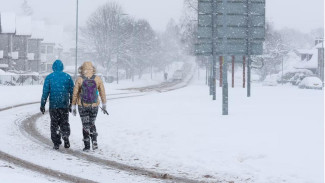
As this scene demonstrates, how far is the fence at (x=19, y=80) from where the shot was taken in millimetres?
44188

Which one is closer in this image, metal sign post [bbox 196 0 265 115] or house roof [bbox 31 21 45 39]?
metal sign post [bbox 196 0 265 115]

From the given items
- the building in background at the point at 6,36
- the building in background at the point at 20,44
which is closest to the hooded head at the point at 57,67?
the building in background at the point at 20,44

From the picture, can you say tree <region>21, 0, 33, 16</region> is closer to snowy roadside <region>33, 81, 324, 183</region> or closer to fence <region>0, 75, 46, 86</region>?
fence <region>0, 75, 46, 86</region>

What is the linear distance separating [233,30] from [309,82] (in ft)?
114

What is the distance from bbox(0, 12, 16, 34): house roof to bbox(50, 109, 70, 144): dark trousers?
53.1 m

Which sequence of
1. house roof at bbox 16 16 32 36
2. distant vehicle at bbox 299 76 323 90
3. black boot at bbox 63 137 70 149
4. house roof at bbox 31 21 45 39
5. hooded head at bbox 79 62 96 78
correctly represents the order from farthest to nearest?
house roof at bbox 31 21 45 39, house roof at bbox 16 16 32 36, distant vehicle at bbox 299 76 323 90, black boot at bbox 63 137 70 149, hooded head at bbox 79 62 96 78

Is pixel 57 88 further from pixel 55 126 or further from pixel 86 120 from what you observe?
pixel 86 120

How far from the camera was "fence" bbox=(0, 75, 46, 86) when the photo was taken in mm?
44188

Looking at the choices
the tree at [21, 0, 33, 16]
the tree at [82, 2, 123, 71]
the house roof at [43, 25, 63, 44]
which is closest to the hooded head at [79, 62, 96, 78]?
the tree at [82, 2, 123, 71]

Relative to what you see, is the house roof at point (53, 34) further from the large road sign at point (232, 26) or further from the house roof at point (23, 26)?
the large road sign at point (232, 26)

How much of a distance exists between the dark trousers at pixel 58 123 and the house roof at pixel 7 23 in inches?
2091

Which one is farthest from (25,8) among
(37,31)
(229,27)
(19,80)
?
(229,27)

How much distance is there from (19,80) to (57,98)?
1493 inches

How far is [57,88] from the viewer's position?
9.88 meters
